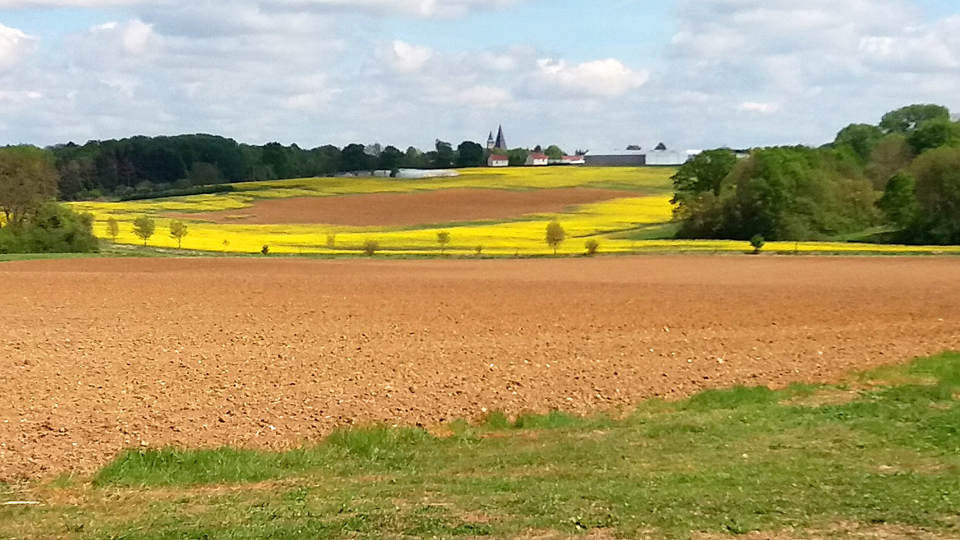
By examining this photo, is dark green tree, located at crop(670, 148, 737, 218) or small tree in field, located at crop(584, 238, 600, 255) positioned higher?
dark green tree, located at crop(670, 148, 737, 218)

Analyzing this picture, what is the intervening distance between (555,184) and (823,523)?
111355 millimetres

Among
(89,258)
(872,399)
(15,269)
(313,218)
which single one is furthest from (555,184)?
(872,399)

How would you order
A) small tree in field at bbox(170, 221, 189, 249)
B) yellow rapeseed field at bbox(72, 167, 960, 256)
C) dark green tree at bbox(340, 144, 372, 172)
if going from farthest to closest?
dark green tree at bbox(340, 144, 372, 172), yellow rapeseed field at bbox(72, 167, 960, 256), small tree in field at bbox(170, 221, 189, 249)

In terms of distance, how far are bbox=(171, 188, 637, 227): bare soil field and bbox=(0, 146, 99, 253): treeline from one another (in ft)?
70.5

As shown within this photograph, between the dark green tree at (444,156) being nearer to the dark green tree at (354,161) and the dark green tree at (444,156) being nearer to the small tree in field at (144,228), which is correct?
the dark green tree at (354,161)

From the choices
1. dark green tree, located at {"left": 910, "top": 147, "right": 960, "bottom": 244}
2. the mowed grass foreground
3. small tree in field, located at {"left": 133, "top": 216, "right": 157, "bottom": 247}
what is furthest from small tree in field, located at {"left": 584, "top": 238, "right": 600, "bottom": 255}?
the mowed grass foreground

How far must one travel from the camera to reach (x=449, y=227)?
85.7 meters

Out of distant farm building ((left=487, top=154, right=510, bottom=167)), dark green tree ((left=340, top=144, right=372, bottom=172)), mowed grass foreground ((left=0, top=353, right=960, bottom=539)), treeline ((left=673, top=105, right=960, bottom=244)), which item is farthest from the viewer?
distant farm building ((left=487, top=154, right=510, bottom=167))

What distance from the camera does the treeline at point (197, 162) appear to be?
5094 inches

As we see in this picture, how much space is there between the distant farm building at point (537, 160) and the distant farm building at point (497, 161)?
413 inches

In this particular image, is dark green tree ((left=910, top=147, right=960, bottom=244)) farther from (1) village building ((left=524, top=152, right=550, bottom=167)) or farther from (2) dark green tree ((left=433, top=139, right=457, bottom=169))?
(1) village building ((left=524, top=152, right=550, bottom=167))

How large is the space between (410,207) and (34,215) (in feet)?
121

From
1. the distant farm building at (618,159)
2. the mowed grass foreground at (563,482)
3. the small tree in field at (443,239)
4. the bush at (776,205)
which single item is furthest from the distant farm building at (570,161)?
the mowed grass foreground at (563,482)

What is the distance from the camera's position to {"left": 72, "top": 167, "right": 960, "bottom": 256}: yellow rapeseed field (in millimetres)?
68312
